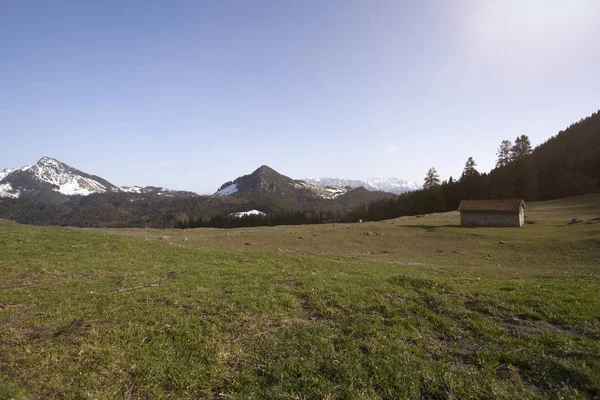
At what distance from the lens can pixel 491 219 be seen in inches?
2330

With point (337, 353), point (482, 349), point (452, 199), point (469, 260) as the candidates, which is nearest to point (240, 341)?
point (337, 353)

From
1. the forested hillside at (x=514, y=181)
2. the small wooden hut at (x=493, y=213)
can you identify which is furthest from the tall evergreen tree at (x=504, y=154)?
the small wooden hut at (x=493, y=213)

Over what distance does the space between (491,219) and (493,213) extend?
133 cm

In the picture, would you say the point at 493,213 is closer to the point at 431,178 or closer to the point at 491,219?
the point at 491,219

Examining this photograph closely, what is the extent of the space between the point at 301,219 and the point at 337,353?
153 m

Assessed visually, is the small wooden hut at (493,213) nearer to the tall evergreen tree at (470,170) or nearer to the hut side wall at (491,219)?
the hut side wall at (491,219)

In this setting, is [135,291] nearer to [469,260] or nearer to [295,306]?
[295,306]

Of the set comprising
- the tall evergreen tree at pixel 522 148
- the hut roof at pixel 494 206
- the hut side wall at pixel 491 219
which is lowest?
the hut side wall at pixel 491 219

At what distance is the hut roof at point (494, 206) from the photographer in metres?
56.8

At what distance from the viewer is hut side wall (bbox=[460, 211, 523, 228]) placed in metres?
56.7

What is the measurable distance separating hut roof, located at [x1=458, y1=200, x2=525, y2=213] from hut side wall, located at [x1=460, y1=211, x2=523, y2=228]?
0.91 meters

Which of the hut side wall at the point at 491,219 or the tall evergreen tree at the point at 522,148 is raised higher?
the tall evergreen tree at the point at 522,148

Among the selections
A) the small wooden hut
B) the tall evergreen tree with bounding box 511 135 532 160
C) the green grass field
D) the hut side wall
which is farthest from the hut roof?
the tall evergreen tree with bounding box 511 135 532 160

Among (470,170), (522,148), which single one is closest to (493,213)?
(470,170)
